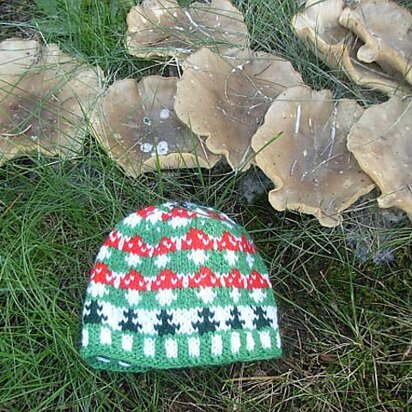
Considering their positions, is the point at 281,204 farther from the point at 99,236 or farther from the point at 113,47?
the point at 113,47

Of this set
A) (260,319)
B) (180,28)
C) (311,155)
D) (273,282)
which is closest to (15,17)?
(180,28)

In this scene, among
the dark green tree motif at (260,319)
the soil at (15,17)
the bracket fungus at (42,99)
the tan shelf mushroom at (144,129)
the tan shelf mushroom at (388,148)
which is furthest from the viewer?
the soil at (15,17)

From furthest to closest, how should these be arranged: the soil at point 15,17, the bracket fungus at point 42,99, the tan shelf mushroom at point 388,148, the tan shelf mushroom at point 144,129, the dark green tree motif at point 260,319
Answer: the soil at point 15,17, the bracket fungus at point 42,99, the tan shelf mushroom at point 144,129, the dark green tree motif at point 260,319, the tan shelf mushroom at point 388,148

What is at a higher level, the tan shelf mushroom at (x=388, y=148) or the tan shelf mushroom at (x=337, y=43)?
the tan shelf mushroom at (x=337, y=43)

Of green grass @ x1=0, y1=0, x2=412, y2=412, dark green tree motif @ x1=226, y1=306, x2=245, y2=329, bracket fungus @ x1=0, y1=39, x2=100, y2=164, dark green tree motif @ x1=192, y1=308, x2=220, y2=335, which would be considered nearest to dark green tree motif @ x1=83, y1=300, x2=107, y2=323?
green grass @ x1=0, y1=0, x2=412, y2=412

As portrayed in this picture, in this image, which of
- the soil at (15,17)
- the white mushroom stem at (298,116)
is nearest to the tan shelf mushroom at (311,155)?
the white mushroom stem at (298,116)

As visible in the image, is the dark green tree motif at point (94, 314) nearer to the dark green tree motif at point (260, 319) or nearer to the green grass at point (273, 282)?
the green grass at point (273, 282)

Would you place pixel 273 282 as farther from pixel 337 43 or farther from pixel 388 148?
pixel 337 43
